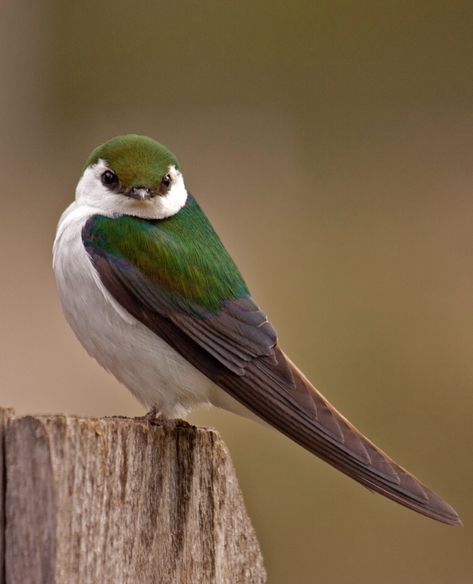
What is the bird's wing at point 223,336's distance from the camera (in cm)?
248

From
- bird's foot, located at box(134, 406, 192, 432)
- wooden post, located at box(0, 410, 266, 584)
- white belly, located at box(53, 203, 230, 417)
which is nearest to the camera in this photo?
wooden post, located at box(0, 410, 266, 584)

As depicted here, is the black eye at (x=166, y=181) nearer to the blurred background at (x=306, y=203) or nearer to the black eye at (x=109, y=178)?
the black eye at (x=109, y=178)

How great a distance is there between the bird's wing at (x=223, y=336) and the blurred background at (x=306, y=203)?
1.35 metres

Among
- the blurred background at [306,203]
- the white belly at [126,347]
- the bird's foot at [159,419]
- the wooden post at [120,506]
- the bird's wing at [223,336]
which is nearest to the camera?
the wooden post at [120,506]

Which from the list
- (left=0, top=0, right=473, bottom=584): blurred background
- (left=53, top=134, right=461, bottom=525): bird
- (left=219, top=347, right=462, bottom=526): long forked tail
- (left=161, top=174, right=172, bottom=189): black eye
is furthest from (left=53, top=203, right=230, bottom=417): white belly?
(left=0, top=0, right=473, bottom=584): blurred background

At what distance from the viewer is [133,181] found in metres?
2.83

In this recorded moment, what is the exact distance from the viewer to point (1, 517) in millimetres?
1752

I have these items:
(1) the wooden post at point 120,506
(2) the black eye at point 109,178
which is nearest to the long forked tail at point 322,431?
(1) the wooden post at point 120,506

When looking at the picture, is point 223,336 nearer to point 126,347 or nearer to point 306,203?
point 126,347

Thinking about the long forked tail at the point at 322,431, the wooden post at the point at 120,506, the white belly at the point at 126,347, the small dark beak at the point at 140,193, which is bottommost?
the wooden post at the point at 120,506

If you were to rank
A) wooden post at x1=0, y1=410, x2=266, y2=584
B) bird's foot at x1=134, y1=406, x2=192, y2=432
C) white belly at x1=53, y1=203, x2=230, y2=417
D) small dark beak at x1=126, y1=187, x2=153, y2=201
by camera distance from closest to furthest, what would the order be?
wooden post at x1=0, y1=410, x2=266, y2=584
bird's foot at x1=134, y1=406, x2=192, y2=432
white belly at x1=53, y1=203, x2=230, y2=417
small dark beak at x1=126, y1=187, x2=153, y2=201

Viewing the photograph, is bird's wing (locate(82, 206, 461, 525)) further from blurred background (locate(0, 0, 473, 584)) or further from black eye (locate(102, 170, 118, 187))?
blurred background (locate(0, 0, 473, 584))

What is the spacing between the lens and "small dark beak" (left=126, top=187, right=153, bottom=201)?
2.79m

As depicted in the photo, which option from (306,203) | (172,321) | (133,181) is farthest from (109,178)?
(306,203)
